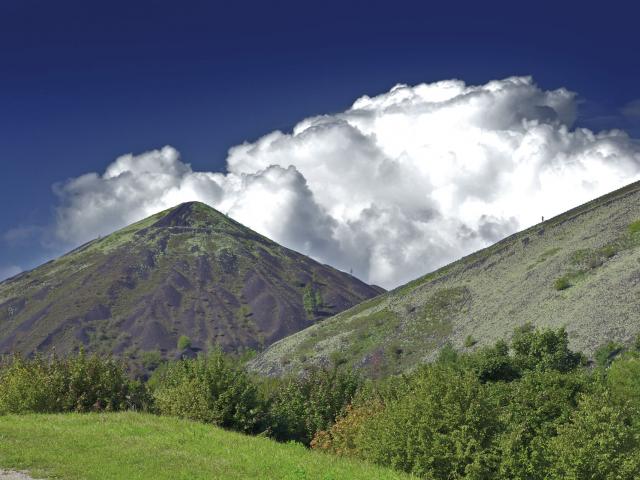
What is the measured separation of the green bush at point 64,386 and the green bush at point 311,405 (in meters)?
11.7

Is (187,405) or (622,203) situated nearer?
(187,405)

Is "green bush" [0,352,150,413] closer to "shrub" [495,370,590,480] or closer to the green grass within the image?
the green grass

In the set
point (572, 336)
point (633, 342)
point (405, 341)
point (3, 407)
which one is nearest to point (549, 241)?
point (405, 341)

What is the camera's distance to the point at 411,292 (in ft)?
630

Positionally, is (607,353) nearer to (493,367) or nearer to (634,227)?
(493,367)

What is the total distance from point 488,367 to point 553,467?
154ft

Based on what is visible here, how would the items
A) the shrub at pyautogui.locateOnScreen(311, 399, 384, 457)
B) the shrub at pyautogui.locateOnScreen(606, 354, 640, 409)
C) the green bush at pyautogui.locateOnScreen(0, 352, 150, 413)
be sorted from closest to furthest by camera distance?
the green bush at pyautogui.locateOnScreen(0, 352, 150, 413)
the shrub at pyautogui.locateOnScreen(311, 399, 384, 457)
the shrub at pyautogui.locateOnScreen(606, 354, 640, 409)

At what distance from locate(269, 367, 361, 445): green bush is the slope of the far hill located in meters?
54.9

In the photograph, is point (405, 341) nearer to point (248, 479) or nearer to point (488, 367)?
point (488, 367)

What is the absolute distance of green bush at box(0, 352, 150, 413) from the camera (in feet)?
132

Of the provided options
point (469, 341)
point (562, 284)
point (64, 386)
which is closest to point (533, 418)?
point (64, 386)

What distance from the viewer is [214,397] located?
4253cm

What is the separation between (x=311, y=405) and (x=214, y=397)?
2170 centimetres

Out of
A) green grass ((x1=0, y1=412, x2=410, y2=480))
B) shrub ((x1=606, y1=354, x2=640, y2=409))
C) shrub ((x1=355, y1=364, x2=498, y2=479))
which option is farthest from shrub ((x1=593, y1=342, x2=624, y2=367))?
green grass ((x1=0, y1=412, x2=410, y2=480))
